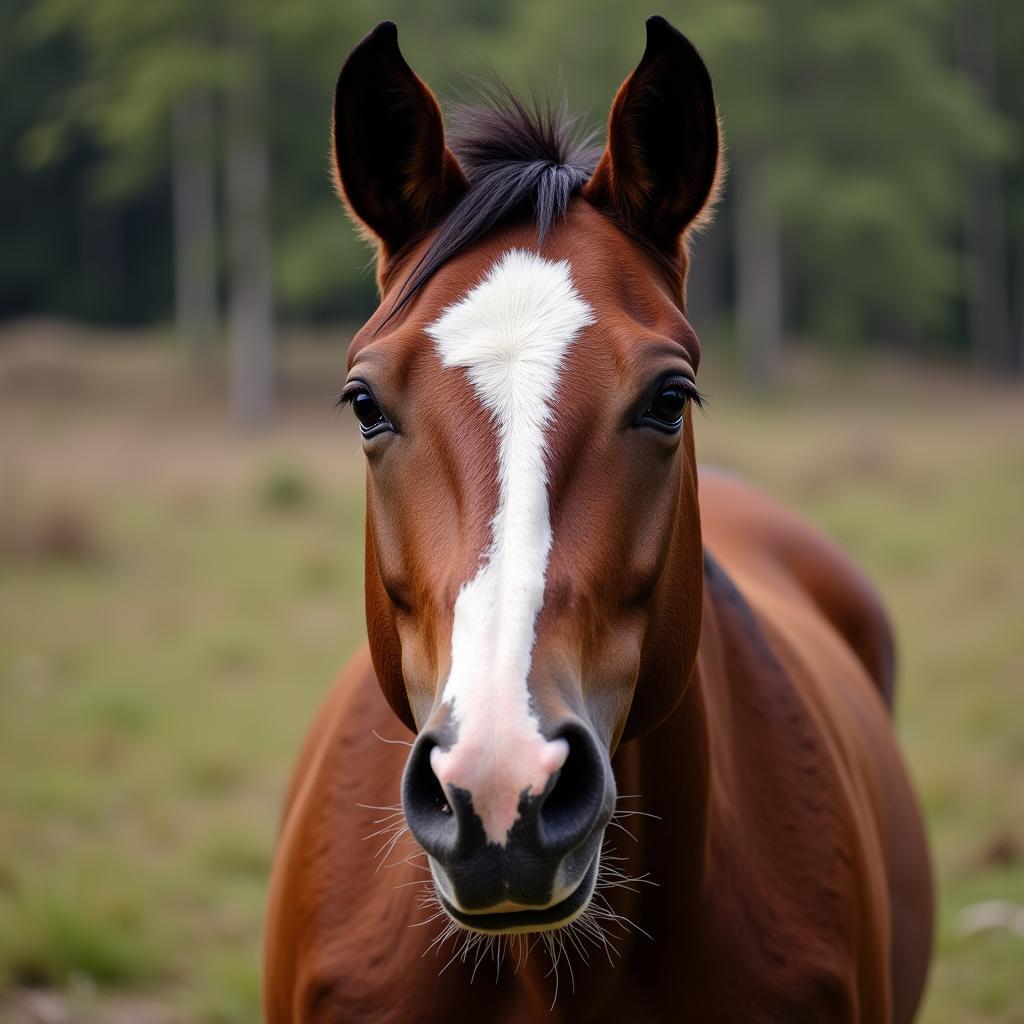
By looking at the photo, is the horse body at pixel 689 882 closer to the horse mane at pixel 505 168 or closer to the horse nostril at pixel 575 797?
the horse nostril at pixel 575 797

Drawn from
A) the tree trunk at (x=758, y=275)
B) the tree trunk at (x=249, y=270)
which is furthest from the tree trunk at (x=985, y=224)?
the tree trunk at (x=249, y=270)

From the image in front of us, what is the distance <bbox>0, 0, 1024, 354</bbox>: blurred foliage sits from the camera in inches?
779

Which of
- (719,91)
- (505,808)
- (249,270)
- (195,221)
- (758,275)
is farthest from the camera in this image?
(758,275)

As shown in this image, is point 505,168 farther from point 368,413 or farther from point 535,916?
point 535,916

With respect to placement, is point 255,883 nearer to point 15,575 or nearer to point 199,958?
point 199,958

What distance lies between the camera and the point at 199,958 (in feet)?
14.5

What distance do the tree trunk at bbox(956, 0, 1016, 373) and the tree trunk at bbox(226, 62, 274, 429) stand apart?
1795cm

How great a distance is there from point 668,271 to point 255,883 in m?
3.96

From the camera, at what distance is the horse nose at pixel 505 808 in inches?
53.7

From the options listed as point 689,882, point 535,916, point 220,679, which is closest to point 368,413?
point 535,916

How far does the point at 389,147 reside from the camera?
2.02m

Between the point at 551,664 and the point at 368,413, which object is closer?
the point at 551,664

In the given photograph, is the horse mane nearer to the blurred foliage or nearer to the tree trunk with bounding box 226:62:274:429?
the blurred foliage

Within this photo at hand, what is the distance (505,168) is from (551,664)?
913 millimetres
